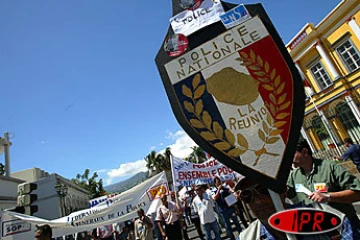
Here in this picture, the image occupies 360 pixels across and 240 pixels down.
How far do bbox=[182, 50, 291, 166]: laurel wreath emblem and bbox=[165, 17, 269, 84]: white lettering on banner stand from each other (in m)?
0.08

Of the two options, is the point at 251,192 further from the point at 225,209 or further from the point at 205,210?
the point at 225,209

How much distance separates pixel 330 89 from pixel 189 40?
17.9 meters

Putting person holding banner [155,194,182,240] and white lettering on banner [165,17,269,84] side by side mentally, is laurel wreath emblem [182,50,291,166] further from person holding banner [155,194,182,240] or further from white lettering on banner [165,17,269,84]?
person holding banner [155,194,182,240]

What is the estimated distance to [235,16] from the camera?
1324 mm

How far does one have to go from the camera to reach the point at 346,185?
1.92 meters

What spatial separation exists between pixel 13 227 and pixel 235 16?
22.1ft

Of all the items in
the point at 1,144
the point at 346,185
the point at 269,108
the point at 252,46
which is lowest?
the point at 346,185

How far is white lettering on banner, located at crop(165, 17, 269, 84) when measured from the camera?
1.28 metres

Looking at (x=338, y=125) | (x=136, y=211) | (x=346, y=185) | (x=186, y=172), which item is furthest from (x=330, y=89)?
(x=346, y=185)

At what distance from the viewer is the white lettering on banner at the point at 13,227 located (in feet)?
18.3

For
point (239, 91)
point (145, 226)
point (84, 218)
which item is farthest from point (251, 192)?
point (145, 226)

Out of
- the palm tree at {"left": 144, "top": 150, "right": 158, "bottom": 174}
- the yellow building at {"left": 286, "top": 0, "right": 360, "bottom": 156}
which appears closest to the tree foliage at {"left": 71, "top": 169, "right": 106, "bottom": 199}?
the palm tree at {"left": 144, "top": 150, "right": 158, "bottom": 174}

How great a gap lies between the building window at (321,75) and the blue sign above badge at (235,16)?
17903 millimetres

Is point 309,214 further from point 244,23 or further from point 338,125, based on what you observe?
point 338,125
